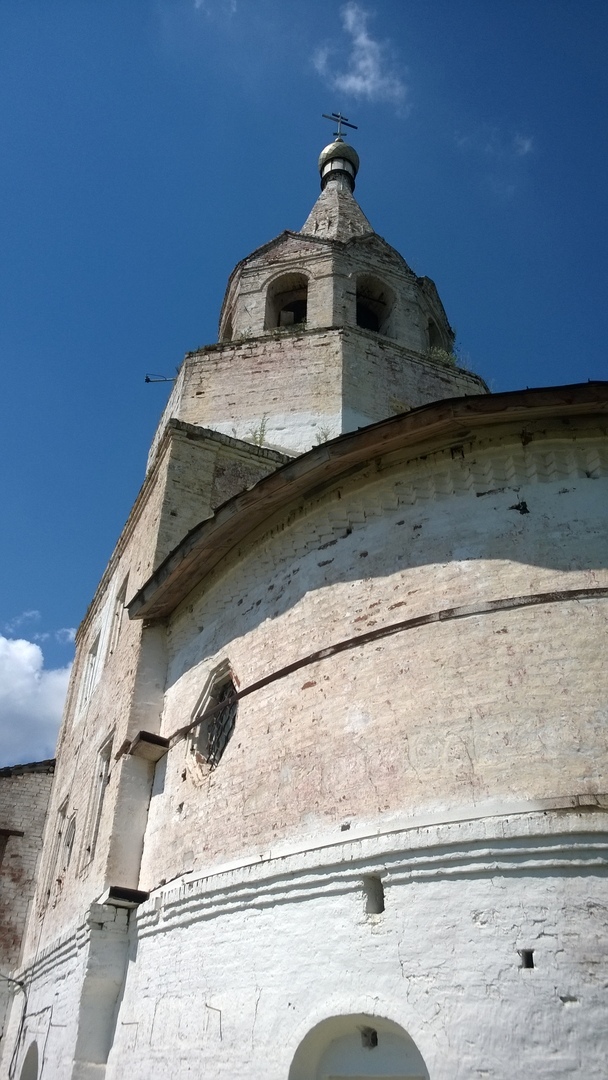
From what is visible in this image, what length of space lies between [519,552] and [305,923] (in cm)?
316

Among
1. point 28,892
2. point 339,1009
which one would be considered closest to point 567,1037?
point 339,1009

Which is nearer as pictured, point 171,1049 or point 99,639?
point 171,1049

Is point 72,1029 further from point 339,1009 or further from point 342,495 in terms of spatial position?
point 342,495

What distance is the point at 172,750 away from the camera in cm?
903

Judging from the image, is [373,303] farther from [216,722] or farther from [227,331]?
[216,722]

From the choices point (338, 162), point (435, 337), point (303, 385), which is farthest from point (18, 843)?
point (338, 162)

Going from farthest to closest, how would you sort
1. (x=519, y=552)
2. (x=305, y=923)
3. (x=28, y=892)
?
(x=28, y=892) → (x=519, y=552) → (x=305, y=923)

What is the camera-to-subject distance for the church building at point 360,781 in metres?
5.41

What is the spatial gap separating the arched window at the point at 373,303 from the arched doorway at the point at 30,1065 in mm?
12212

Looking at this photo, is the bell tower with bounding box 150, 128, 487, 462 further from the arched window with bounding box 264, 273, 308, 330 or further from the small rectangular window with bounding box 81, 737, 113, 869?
the small rectangular window with bounding box 81, 737, 113, 869

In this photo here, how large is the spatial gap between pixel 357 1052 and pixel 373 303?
13.4m

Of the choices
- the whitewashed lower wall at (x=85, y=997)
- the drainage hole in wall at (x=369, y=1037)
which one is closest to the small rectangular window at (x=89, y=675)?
the whitewashed lower wall at (x=85, y=997)

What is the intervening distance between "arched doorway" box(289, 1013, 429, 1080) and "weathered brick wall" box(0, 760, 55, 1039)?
858cm

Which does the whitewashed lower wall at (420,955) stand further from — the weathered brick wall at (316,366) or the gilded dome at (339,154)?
the gilded dome at (339,154)
